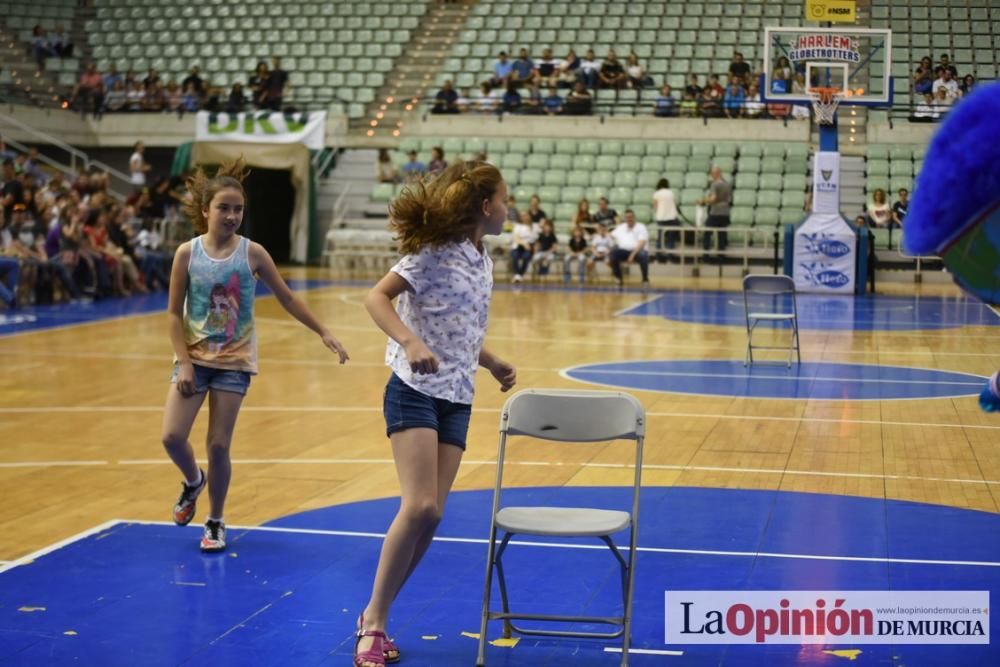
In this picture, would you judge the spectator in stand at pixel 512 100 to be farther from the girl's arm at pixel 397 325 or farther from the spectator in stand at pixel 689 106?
the girl's arm at pixel 397 325

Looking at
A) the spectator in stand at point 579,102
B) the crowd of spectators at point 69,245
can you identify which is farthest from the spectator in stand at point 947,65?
the crowd of spectators at point 69,245

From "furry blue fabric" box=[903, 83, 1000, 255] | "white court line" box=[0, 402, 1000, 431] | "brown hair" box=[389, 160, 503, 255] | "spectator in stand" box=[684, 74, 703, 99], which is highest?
"spectator in stand" box=[684, 74, 703, 99]

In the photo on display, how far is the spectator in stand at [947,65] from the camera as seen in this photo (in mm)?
24938

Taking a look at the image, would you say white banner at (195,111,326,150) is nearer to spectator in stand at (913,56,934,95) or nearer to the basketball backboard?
the basketball backboard

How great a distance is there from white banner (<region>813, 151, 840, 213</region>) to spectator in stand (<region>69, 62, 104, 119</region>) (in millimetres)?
15608

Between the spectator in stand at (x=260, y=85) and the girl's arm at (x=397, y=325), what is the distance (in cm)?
2466

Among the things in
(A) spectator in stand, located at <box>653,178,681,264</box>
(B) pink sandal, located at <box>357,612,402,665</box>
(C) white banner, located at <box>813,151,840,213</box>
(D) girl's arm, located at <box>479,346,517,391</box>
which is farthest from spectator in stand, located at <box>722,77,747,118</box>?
(B) pink sandal, located at <box>357,612,402,665</box>

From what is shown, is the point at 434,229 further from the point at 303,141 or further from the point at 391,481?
the point at 303,141

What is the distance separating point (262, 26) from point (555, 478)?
2655 cm

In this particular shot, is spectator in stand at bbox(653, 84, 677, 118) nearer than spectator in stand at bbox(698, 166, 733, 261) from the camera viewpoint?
No

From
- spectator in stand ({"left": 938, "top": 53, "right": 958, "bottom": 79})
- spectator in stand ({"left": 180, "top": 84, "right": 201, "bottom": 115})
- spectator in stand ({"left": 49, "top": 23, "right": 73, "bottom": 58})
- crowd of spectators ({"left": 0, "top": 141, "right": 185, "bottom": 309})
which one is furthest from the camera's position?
spectator in stand ({"left": 49, "top": 23, "right": 73, "bottom": 58})

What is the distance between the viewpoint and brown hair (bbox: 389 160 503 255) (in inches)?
187

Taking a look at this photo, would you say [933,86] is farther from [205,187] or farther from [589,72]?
[205,187]

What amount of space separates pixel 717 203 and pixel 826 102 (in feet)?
10.8
